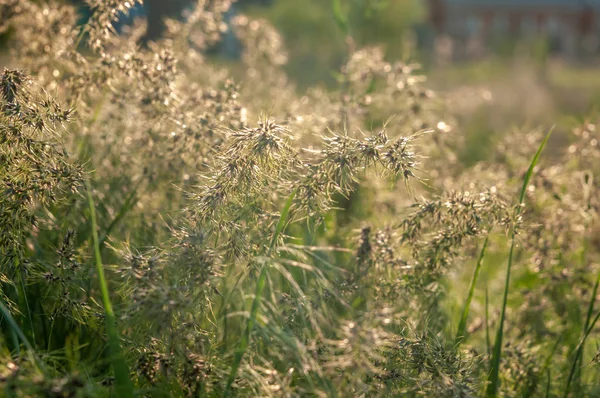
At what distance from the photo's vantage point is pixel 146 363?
77.3 inches

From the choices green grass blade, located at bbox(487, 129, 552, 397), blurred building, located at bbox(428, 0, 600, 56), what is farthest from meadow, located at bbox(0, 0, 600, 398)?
blurred building, located at bbox(428, 0, 600, 56)

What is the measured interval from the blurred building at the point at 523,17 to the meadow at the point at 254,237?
30.2 meters

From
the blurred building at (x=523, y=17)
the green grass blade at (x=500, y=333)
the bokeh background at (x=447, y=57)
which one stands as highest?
the blurred building at (x=523, y=17)

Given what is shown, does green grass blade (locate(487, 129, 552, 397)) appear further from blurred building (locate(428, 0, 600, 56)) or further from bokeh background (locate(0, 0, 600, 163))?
blurred building (locate(428, 0, 600, 56))

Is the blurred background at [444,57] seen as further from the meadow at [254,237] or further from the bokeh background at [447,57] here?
the meadow at [254,237]

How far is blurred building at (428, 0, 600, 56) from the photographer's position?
32562 mm

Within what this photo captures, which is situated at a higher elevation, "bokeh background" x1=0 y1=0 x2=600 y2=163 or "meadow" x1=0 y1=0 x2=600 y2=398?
"bokeh background" x1=0 y1=0 x2=600 y2=163

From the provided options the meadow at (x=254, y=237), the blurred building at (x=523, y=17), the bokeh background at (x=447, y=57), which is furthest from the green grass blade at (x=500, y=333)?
the blurred building at (x=523, y=17)

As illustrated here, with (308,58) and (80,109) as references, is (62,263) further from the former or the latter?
(308,58)

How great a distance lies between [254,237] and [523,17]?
3601cm

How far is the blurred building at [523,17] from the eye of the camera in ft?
107

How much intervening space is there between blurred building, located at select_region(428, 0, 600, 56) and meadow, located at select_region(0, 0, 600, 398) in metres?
30.2

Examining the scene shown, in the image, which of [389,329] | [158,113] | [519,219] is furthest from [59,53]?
[519,219]

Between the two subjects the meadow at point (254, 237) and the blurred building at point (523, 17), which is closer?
the meadow at point (254, 237)
